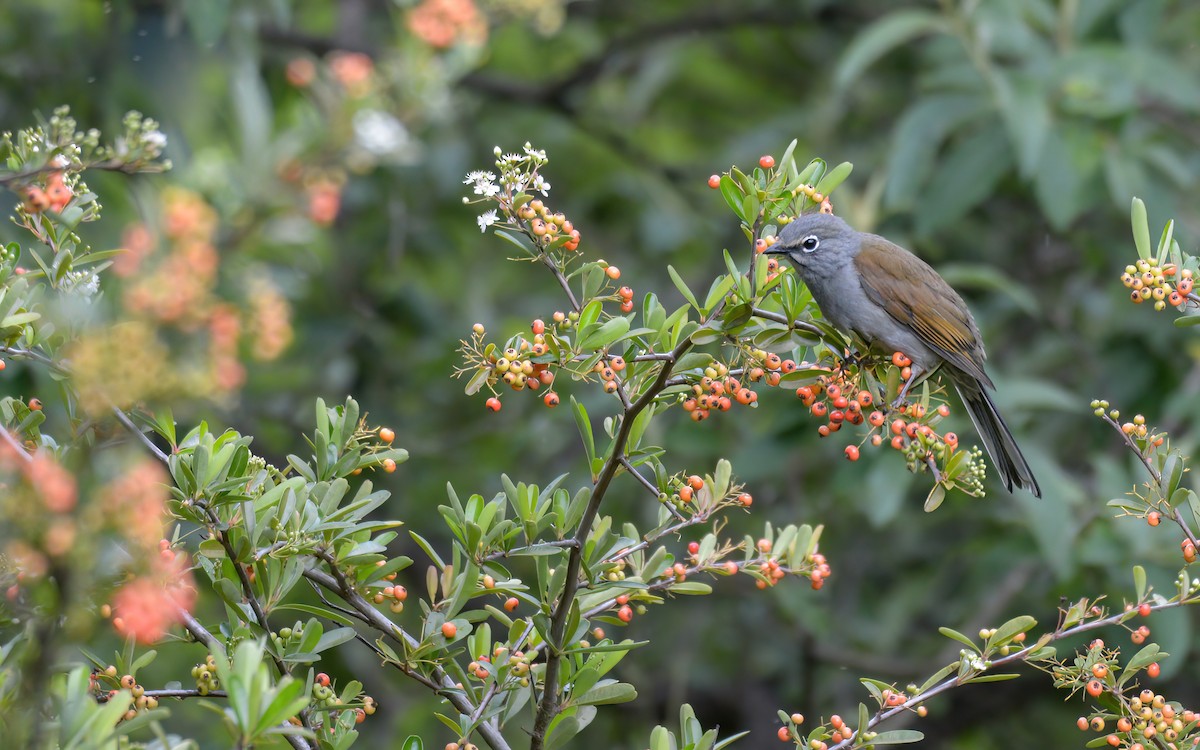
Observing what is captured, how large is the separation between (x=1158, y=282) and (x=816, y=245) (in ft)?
6.80

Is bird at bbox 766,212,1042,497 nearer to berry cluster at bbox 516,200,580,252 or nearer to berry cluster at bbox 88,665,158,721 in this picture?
berry cluster at bbox 516,200,580,252

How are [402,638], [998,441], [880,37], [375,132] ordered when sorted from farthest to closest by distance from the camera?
[880,37]
[998,441]
[402,638]
[375,132]

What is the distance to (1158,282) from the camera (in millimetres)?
2945

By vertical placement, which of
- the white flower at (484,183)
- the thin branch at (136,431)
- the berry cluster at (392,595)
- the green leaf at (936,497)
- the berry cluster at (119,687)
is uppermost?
the white flower at (484,183)

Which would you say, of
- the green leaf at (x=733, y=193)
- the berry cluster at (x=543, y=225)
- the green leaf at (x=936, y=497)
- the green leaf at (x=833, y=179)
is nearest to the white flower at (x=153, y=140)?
the berry cluster at (x=543, y=225)

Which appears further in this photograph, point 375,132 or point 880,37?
point 880,37

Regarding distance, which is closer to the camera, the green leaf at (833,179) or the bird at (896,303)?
the green leaf at (833,179)

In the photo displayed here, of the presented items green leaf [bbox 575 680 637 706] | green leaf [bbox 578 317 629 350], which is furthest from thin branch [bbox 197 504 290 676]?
green leaf [bbox 578 317 629 350]

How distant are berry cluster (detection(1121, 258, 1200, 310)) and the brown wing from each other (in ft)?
6.45

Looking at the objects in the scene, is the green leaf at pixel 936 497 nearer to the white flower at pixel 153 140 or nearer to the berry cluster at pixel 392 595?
the berry cluster at pixel 392 595

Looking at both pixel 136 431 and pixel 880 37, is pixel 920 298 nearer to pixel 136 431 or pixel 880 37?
pixel 880 37

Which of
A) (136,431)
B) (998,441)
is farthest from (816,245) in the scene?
(136,431)

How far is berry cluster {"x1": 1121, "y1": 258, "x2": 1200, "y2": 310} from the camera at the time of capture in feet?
9.62

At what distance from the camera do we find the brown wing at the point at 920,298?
504cm
